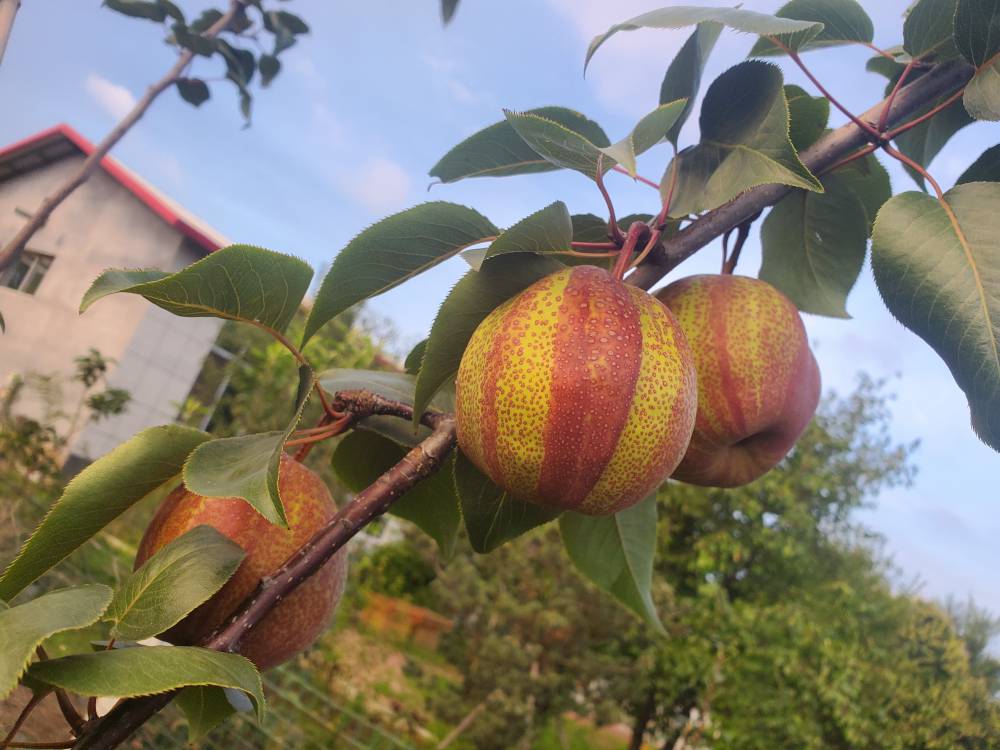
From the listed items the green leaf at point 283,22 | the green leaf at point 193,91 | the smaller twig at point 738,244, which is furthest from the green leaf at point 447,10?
the green leaf at point 283,22

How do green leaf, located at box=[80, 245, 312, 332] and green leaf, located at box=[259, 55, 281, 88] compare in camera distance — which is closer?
green leaf, located at box=[80, 245, 312, 332]

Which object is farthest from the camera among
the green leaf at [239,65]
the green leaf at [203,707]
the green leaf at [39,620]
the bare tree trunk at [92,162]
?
the green leaf at [239,65]

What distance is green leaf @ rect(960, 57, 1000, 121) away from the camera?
853 mm

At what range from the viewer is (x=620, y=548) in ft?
3.70

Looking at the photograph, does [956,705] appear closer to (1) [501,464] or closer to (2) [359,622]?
(2) [359,622]

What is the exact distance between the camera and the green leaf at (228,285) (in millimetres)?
767

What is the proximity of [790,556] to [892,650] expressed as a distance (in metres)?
1.59

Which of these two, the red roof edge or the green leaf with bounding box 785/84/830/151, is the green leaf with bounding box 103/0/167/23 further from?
the red roof edge

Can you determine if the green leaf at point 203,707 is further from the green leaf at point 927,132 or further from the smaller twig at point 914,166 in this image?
the green leaf at point 927,132

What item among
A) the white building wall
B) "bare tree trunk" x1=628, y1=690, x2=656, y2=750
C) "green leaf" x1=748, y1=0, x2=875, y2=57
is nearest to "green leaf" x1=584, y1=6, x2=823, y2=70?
"green leaf" x1=748, y1=0, x2=875, y2=57

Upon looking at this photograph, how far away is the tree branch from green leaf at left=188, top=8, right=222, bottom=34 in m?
2.70

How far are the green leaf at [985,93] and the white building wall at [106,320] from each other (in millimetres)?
9998

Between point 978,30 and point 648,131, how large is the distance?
1.42 feet

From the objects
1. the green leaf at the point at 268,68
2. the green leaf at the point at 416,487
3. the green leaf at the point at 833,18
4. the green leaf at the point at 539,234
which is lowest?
the green leaf at the point at 416,487
